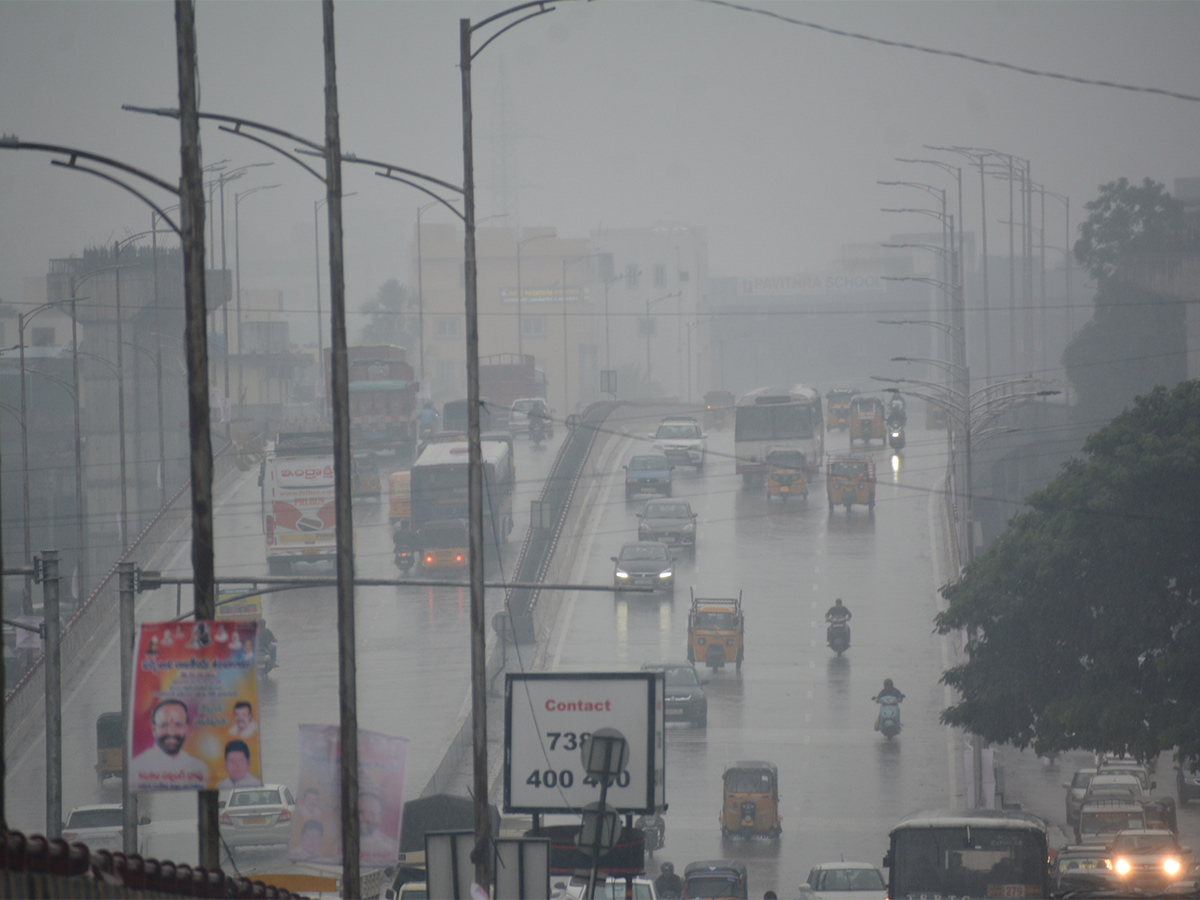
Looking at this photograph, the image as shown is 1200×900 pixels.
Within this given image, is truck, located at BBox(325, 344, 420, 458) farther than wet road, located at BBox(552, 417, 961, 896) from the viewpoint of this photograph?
Yes

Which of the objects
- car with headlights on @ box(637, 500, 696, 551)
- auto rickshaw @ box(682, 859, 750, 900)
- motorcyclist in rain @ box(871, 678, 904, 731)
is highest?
car with headlights on @ box(637, 500, 696, 551)

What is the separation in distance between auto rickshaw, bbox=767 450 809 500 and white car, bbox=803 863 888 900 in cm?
4076

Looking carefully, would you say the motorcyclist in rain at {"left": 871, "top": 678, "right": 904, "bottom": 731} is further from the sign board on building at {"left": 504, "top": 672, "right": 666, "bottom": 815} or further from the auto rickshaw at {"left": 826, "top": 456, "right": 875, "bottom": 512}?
the auto rickshaw at {"left": 826, "top": 456, "right": 875, "bottom": 512}

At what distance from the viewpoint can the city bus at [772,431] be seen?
66.4 m

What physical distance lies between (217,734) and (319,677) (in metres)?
33.5

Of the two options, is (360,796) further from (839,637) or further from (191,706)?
(839,637)

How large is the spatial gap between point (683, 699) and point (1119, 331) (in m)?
57.0

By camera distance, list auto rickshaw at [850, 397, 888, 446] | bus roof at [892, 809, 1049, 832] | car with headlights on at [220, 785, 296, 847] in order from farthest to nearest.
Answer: auto rickshaw at [850, 397, 888, 446]
car with headlights on at [220, 785, 296, 847]
bus roof at [892, 809, 1049, 832]

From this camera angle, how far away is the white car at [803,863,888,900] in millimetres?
23047

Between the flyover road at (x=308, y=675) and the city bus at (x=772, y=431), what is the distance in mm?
9754

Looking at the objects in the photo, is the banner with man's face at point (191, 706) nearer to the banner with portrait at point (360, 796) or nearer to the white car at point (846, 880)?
the banner with portrait at point (360, 796)

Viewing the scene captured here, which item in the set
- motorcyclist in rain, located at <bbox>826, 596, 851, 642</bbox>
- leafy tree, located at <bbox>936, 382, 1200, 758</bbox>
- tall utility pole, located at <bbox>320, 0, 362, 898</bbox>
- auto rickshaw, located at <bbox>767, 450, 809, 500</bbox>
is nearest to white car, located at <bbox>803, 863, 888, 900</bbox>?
leafy tree, located at <bbox>936, 382, 1200, 758</bbox>

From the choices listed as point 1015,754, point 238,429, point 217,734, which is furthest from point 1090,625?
point 238,429

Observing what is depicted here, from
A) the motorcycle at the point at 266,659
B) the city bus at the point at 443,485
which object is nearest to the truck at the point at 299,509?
the city bus at the point at 443,485
